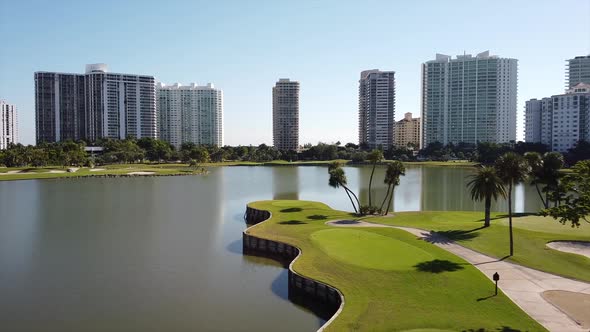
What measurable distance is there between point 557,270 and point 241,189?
73007mm

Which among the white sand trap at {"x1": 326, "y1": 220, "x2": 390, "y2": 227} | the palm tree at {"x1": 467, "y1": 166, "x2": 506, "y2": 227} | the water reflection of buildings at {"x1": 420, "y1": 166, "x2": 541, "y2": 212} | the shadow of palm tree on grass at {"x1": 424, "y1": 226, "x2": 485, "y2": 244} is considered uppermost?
the palm tree at {"x1": 467, "y1": 166, "x2": 506, "y2": 227}

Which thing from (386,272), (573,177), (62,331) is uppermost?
(573,177)

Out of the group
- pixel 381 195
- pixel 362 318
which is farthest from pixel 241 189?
pixel 362 318

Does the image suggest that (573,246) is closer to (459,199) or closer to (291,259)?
(291,259)

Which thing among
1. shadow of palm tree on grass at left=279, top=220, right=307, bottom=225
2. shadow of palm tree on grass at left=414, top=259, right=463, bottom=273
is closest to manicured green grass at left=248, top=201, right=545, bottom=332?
shadow of palm tree on grass at left=414, top=259, right=463, bottom=273

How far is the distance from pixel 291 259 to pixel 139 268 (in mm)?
12165

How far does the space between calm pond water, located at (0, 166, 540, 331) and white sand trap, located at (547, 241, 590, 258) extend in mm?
21287

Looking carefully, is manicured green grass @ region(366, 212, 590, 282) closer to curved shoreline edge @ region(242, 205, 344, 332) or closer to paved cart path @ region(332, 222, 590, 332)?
paved cart path @ region(332, 222, 590, 332)

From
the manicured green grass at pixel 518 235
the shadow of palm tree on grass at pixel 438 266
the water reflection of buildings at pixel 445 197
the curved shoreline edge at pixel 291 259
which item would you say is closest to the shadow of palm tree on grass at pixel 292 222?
the curved shoreline edge at pixel 291 259

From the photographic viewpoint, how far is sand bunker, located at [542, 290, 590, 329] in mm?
21367

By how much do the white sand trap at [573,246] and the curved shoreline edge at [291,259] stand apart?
19.8 metres

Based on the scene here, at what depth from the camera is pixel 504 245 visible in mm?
35656

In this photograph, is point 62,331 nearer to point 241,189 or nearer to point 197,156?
point 241,189

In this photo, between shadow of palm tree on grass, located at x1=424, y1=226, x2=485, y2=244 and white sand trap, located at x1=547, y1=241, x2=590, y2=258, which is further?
shadow of palm tree on grass, located at x1=424, y1=226, x2=485, y2=244
